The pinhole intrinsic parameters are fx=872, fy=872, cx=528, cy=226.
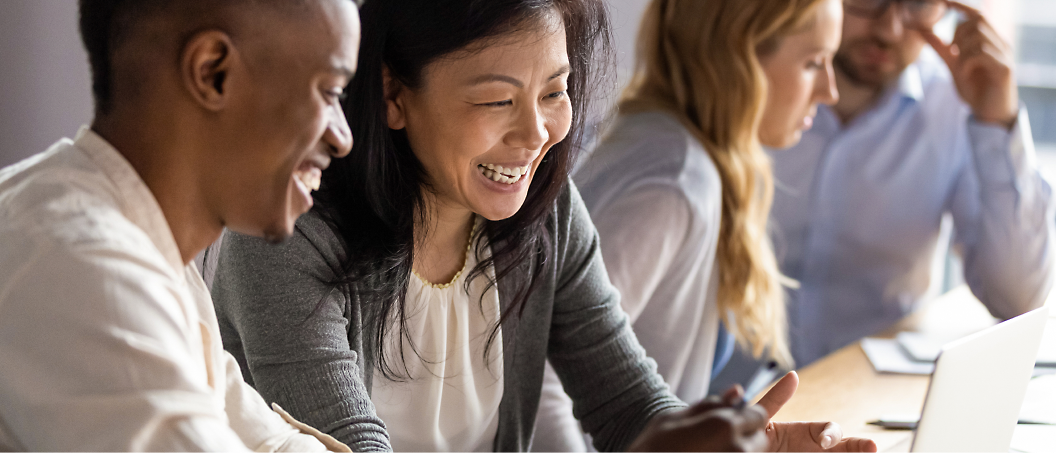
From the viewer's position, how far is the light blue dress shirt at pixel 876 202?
237 centimetres

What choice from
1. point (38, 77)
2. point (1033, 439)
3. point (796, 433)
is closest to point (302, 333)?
point (796, 433)

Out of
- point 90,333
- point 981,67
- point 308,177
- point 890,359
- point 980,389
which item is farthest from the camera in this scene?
point 981,67


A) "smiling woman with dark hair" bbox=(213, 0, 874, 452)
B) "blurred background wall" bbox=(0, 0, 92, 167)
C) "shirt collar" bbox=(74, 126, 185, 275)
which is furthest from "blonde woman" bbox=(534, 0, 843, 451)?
"shirt collar" bbox=(74, 126, 185, 275)

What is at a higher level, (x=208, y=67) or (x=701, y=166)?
(x=208, y=67)

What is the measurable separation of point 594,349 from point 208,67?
810 mm

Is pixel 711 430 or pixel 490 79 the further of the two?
pixel 490 79

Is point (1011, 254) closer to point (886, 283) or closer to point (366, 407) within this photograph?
point (886, 283)

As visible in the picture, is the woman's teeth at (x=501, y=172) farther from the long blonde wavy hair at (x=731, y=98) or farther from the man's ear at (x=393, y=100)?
the long blonde wavy hair at (x=731, y=98)

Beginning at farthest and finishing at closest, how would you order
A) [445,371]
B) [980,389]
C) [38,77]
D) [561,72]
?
[38,77] < [445,371] < [561,72] < [980,389]

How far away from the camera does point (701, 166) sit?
5.54ft

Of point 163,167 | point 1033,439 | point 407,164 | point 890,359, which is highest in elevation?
point 163,167

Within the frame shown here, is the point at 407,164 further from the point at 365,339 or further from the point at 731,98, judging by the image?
the point at 731,98

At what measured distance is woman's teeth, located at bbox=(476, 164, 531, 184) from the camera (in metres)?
1.08

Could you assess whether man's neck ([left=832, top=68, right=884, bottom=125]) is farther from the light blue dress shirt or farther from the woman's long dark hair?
the woman's long dark hair
